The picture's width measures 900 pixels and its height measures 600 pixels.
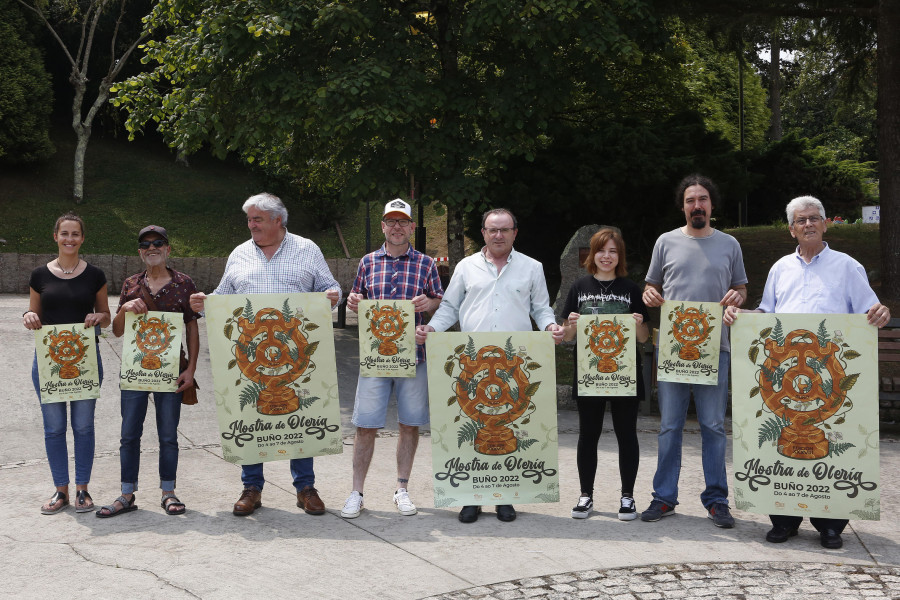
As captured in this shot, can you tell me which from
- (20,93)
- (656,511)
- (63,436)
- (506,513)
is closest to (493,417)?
(506,513)

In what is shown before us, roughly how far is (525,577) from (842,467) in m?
2.00

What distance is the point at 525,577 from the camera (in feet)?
16.1

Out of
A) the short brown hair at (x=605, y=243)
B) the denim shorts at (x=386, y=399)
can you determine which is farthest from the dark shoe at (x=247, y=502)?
the short brown hair at (x=605, y=243)

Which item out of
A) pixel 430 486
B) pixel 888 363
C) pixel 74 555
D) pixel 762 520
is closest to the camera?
pixel 74 555

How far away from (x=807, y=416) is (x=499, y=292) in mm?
1973

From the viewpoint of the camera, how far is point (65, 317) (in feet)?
19.9

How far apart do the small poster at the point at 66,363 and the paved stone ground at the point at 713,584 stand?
2807 millimetres

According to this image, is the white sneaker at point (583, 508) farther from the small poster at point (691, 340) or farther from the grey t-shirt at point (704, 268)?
the grey t-shirt at point (704, 268)

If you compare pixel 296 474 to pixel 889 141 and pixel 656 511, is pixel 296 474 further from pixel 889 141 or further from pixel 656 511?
pixel 889 141

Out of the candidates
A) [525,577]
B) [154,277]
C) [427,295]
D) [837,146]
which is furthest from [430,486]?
[837,146]

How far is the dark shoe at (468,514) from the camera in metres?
5.90

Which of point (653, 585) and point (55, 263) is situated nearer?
point (653, 585)

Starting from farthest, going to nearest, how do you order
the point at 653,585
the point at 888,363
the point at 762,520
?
the point at 888,363 → the point at 762,520 → the point at 653,585

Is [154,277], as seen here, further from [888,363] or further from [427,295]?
[888,363]
